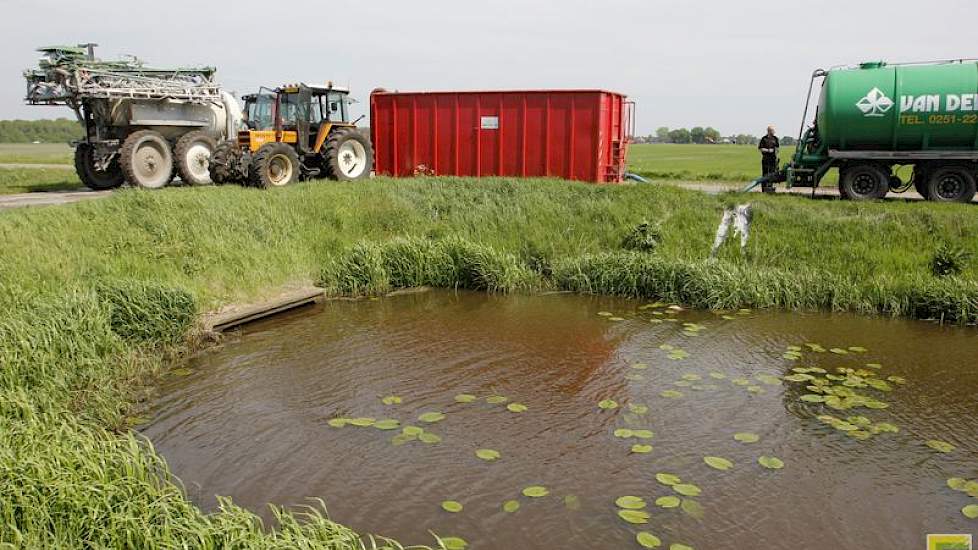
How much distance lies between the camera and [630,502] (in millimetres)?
5684

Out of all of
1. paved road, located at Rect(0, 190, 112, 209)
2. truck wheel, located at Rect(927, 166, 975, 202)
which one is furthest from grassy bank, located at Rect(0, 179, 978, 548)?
paved road, located at Rect(0, 190, 112, 209)

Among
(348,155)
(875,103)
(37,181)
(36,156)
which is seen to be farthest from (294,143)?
(36,156)

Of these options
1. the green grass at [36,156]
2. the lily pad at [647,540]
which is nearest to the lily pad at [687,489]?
the lily pad at [647,540]

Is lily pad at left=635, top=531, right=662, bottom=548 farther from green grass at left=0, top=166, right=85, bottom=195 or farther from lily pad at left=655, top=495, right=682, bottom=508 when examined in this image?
green grass at left=0, top=166, right=85, bottom=195

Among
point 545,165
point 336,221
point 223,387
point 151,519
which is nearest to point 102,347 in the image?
point 223,387

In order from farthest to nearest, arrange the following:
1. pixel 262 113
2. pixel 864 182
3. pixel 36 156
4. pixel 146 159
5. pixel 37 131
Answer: pixel 37 131 → pixel 36 156 → pixel 262 113 → pixel 146 159 → pixel 864 182

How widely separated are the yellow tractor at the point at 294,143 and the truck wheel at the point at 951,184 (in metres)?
12.3

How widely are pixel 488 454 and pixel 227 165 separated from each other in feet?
36.7

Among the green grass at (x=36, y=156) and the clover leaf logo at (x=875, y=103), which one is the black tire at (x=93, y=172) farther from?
the clover leaf logo at (x=875, y=103)

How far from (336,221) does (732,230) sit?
24.1ft

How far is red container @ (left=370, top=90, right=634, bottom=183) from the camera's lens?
1759 centimetres

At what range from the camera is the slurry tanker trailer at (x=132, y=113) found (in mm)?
15872

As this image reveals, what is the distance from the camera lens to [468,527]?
5371 millimetres

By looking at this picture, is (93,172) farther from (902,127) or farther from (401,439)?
(902,127)
